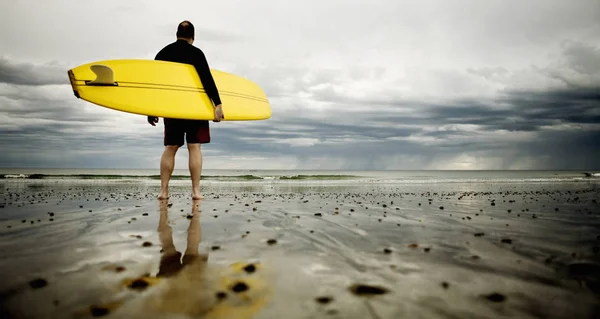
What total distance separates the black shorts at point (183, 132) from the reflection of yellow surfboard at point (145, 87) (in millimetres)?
128

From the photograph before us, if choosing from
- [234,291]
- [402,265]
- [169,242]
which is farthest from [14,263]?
[402,265]

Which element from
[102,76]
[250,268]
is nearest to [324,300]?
[250,268]

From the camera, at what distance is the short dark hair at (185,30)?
5.30 metres

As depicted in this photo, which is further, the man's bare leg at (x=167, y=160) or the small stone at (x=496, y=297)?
the man's bare leg at (x=167, y=160)

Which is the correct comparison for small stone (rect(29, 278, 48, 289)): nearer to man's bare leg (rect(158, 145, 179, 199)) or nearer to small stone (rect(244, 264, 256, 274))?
small stone (rect(244, 264, 256, 274))

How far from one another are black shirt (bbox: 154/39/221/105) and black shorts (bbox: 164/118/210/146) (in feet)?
1.71

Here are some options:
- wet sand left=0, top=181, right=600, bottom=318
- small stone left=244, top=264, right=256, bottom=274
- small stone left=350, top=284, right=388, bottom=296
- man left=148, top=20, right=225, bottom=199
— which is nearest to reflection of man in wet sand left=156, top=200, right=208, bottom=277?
wet sand left=0, top=181, right=600, bottom=318

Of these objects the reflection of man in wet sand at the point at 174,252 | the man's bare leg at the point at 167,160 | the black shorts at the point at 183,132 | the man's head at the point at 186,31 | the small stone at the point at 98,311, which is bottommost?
the reflection of man in wet sand at the point at 174,252

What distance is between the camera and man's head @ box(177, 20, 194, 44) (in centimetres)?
530

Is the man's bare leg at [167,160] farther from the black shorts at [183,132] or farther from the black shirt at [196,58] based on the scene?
the black shirt at [196,58]

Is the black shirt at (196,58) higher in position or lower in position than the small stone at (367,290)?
higher

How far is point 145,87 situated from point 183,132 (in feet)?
3.72

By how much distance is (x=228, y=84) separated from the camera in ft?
21.6

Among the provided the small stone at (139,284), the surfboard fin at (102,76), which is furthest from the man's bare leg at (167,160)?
the small stone at (139,284)
